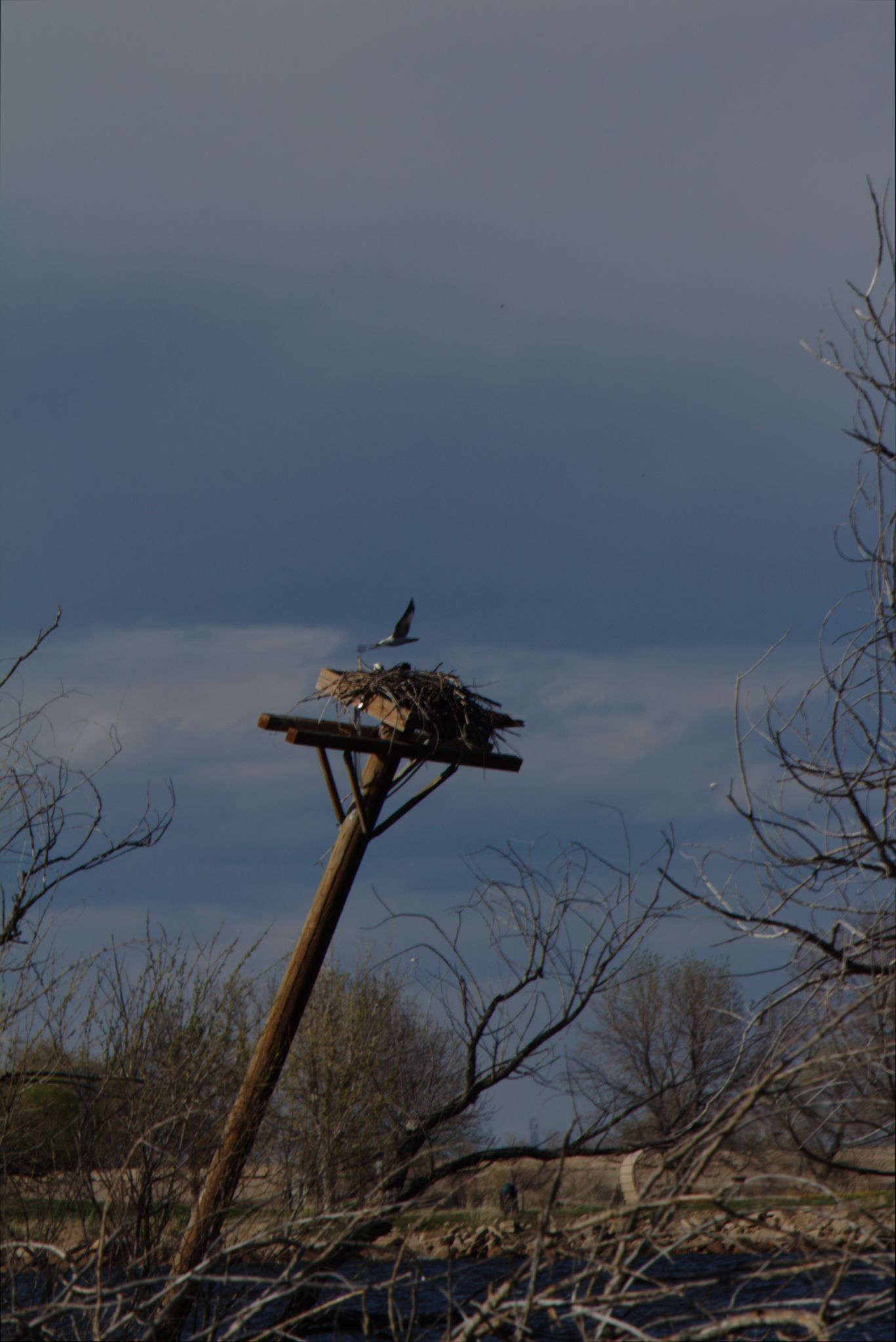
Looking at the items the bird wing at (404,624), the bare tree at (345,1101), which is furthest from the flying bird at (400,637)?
the bare tree at (345,1101)

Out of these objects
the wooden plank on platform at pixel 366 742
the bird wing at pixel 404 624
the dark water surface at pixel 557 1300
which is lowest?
the dark water surface at pixel 557 1300

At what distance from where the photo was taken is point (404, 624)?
9031mm

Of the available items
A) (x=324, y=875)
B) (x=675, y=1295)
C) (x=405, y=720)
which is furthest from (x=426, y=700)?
(x=675, y=1295)

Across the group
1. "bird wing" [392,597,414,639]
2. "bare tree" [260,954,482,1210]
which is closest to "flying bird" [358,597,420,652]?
"bird wing" [392,597,414,639]

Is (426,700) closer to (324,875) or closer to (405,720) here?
(405,720)

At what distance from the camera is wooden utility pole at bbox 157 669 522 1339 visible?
28.6 feet

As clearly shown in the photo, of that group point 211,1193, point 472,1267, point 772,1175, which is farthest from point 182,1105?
point 772,1175

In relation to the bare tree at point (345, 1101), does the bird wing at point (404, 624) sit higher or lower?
higher

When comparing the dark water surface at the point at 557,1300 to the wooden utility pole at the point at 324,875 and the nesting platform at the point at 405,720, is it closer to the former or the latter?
the wooden utility pole at the point at 324,875

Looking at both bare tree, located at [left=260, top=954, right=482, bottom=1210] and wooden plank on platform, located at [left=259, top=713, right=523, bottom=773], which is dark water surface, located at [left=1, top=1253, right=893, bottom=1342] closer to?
bare tree, located at [left=260, top=954, right=482, bottom=1210]

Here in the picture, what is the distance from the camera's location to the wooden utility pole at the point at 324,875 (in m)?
8.70

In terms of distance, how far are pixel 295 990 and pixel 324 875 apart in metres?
0.92

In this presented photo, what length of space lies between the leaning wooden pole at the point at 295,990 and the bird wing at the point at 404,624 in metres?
0.84

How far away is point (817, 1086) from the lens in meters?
5.02
